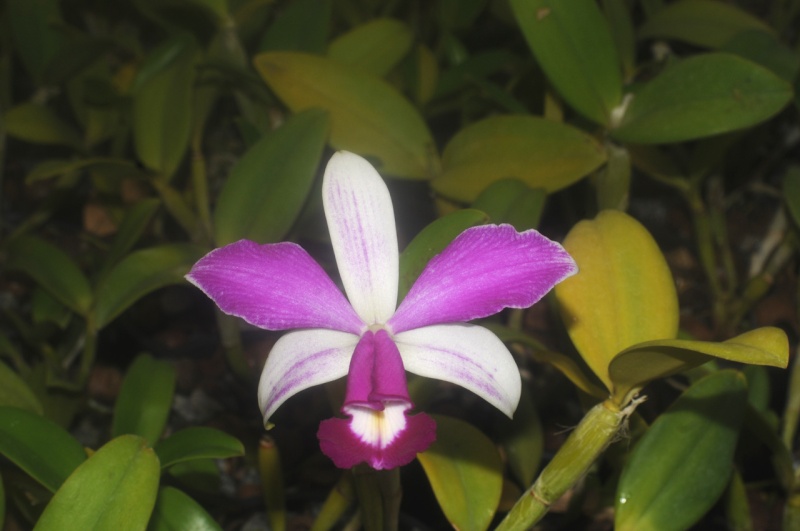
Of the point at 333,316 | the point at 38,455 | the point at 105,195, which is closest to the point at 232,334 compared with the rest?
the point at 38,455

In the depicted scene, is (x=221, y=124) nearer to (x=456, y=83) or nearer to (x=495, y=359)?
(x=456, y=83)

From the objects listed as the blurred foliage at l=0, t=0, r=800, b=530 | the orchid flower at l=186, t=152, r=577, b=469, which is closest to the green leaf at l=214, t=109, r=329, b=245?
the blurred foliage at l=0, t=0, r=800, b=530

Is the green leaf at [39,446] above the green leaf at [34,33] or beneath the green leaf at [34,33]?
beneath

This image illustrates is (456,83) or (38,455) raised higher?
(456,83)

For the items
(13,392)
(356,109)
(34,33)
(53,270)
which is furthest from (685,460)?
(34,33)

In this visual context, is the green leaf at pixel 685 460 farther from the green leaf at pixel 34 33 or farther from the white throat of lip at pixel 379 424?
the green leaf at pixel 34 33

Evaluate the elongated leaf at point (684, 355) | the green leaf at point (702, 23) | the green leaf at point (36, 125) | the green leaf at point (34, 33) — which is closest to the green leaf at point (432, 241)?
the elongated leaf at point (684, 355)

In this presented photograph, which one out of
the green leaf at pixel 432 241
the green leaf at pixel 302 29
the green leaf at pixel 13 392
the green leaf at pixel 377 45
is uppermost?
the green leaf at pixel 302 29

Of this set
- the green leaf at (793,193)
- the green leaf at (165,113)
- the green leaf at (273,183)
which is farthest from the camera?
the green leaf at (165,113)
